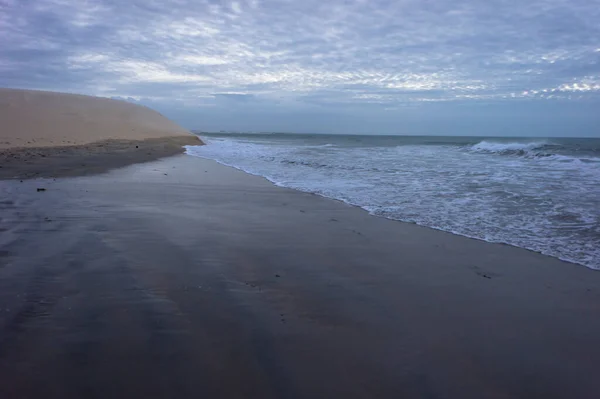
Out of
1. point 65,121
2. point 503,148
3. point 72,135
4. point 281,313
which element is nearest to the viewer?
point 281,313

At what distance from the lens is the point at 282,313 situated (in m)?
2.91

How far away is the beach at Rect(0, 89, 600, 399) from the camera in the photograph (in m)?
2.15

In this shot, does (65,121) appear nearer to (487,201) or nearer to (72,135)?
(72,135)

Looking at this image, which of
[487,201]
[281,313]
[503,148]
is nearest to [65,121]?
[487,201]

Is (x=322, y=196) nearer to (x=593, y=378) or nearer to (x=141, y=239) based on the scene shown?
(x=141, y=239)

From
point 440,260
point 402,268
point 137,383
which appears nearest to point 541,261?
point 440,260

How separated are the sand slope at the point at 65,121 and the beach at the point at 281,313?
15.5 meters

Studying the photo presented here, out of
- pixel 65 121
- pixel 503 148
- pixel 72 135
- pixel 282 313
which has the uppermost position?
pixel 65 121

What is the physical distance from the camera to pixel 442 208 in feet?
22.3

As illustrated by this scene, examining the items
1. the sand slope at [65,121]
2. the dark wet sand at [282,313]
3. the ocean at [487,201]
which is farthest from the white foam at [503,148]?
the dark wet sand at [282,313]

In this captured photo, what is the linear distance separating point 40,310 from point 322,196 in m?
5.81

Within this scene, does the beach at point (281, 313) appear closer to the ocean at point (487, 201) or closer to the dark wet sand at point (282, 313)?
the dark wet sand at point (282, 313)

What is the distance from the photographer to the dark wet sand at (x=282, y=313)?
2.15m

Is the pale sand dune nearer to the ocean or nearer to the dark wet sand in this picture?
the ocean
